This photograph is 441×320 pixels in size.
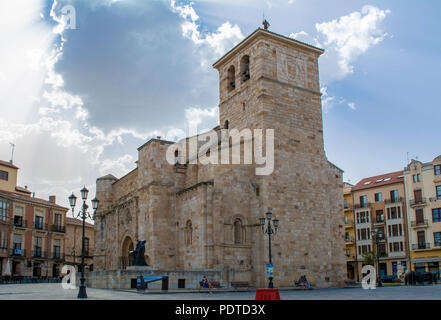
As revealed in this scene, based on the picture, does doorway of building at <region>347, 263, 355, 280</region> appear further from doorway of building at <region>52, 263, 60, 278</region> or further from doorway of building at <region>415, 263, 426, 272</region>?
doorway of building at <region>52, 263, 60, 278</region>

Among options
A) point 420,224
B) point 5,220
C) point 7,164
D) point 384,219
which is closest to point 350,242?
point 384,219

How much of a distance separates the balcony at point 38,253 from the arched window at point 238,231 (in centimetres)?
2550

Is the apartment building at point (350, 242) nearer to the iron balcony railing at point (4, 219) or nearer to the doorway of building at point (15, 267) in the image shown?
the doorway of building at point (15, 267)

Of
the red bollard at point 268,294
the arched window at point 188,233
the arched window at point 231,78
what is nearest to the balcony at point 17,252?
the arched window at point 188,233

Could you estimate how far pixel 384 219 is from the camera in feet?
165

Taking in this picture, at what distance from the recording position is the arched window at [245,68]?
3272cm

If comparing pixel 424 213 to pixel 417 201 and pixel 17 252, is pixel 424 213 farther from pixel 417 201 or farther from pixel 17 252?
pixel 17 252

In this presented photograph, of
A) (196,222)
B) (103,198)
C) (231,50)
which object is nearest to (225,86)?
(231,50)

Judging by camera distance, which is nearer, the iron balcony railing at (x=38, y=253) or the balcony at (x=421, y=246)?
the balcony at (x=421, y=246)

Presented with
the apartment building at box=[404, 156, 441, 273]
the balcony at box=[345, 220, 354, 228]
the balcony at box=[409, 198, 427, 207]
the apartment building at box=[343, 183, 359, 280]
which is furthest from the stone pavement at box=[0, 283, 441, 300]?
the apartment building at box=[343, 183, 359, 280]

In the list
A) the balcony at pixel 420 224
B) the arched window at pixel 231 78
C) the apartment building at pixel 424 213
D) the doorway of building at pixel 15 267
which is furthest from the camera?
the balcony at pixel 420 224

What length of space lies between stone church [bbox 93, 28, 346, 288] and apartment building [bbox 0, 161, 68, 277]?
14.4 meters

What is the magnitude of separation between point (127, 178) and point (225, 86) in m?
12.1
